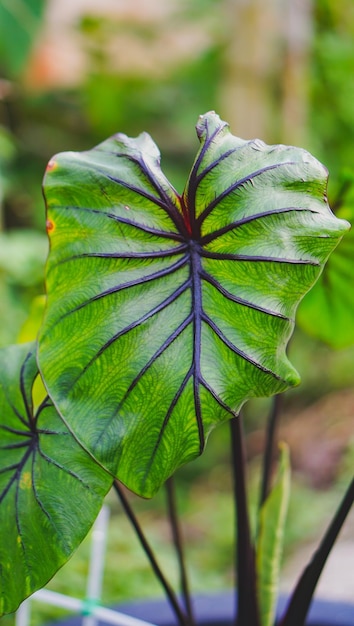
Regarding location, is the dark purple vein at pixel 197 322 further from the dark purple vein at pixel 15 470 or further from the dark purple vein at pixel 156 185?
the dark purple vein at pixel 15 470

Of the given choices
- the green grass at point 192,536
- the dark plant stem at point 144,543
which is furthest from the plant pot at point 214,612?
the green grass at point 192,536

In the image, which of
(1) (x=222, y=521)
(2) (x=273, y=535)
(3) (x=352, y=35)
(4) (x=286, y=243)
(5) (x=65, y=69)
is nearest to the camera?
(4) (x=286, y=243)

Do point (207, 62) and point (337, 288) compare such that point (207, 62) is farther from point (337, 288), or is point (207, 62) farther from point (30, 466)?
point (30, 466)

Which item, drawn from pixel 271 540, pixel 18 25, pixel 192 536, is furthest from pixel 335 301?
pixel 18 25

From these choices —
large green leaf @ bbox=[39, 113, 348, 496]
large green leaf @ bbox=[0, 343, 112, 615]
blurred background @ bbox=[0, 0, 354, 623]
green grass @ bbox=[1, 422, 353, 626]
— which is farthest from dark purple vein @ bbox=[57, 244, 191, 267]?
green grass @ bbox=[1, 422, 353, 626]

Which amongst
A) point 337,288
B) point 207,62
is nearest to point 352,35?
point 207,62
